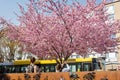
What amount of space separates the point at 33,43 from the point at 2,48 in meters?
32.3

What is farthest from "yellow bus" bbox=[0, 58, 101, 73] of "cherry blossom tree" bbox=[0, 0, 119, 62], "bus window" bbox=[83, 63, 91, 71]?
"cherry blossom tree" bbox=[0, 0, 119, 62]

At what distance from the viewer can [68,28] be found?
15.1 metres

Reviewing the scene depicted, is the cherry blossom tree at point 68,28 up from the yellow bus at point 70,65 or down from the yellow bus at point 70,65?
up

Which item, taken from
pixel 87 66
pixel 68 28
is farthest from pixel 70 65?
pixel 68 28

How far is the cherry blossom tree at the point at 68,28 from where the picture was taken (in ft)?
49.9

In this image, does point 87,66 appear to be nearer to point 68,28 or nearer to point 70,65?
point 70,65

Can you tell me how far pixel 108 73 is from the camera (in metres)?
10.6

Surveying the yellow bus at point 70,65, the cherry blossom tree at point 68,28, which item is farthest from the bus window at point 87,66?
the cherry blossom tree at point 68,28

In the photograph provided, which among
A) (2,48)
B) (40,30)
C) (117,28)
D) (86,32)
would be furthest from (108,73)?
(2,48)

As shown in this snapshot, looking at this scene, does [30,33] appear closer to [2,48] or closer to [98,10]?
[98,10]

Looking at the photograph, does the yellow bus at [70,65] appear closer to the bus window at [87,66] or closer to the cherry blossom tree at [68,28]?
the bus window at [87,66]

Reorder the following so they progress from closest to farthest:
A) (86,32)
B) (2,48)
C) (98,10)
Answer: (86,32)
(98,10)
(2,48)

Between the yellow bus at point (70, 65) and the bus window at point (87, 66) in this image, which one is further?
the yellow bus at point (70, 65)

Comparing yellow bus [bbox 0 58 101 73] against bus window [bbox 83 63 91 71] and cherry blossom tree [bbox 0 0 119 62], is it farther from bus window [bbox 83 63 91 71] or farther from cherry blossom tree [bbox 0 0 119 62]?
cherry blossom tree [bbox 0 0 119 62]
